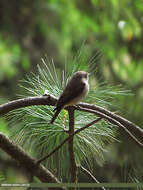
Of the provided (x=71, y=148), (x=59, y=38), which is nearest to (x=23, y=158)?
(x=71, y=148)

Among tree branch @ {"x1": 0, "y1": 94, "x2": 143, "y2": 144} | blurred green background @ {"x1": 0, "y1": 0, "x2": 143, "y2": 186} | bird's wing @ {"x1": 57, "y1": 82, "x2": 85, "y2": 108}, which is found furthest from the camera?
blurred green background @ {"x1": 0, "y1": 0, "x2": 143, "y2": 186}

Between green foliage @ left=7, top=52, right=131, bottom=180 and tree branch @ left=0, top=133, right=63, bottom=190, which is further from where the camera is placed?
green foliage @ left=7, top=52, right=131, bottom=180

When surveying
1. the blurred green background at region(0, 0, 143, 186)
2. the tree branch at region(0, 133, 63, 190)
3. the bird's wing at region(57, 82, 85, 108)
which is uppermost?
the blurred green background at region(0, 0, 143, 186)

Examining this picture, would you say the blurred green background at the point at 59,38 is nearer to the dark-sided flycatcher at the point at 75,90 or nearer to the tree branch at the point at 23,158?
the dark-sided flycatcher at the point at 75,90

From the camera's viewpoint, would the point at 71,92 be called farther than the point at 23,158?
Yes

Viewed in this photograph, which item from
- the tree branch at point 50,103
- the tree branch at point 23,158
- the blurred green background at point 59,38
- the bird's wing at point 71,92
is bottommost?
the tree branch at point 23,158

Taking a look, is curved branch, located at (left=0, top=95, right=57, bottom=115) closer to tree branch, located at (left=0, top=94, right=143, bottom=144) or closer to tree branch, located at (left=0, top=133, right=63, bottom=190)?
tree branch, located at (left=0, top=94, right=143, bottom=144)

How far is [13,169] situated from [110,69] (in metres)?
1.24

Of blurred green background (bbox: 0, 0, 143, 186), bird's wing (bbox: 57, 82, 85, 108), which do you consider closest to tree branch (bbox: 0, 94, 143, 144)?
bird's wing (bbox: 57, 82, 85, 108)

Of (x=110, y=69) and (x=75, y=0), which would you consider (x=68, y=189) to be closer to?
(x=110, y=69)

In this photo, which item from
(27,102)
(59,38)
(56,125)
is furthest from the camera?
(59,38)

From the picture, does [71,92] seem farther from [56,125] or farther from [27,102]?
[27,102]

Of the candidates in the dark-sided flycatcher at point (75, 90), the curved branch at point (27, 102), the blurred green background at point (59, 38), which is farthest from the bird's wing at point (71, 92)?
the blurred green background at point (59, 38)

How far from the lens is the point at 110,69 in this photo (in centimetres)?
339
